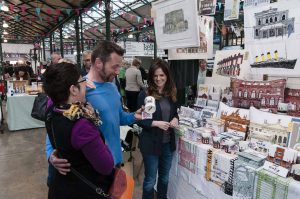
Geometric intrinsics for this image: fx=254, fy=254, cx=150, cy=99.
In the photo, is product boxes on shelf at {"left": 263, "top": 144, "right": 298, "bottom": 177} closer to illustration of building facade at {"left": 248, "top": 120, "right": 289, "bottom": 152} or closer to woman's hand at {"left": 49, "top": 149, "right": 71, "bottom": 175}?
illustration of building facade at {"left": 248, "top": 120, "right": 289, "bottom": 152}

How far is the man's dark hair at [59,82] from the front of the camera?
1.04 m

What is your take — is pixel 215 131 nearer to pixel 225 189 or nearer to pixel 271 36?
pixel 225 189

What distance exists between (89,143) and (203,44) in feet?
5.47

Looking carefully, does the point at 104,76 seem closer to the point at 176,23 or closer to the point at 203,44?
the point at 176,23

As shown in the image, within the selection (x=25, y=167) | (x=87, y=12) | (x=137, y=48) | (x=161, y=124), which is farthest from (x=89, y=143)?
(x=87, y=12)

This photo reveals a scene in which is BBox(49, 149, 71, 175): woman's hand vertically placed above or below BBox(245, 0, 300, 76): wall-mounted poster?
below

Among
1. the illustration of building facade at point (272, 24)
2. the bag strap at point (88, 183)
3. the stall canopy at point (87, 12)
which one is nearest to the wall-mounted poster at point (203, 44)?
the illustration of building facade at point (272, 24)

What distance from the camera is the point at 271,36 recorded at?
1.75 m

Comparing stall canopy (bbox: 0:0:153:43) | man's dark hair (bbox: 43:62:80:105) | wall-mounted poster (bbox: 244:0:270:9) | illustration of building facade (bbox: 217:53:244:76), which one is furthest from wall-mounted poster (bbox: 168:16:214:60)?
stall canopy (bbox: 0:0:153:43)

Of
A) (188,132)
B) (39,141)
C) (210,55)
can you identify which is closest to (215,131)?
(188,132)

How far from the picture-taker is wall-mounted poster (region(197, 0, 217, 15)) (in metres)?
2.18

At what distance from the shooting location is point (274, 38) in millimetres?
1731

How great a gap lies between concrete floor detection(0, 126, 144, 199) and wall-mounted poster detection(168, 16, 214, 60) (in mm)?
1468

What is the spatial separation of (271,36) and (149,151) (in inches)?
46.9
